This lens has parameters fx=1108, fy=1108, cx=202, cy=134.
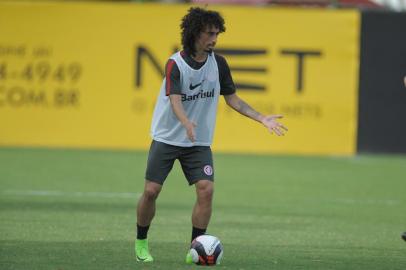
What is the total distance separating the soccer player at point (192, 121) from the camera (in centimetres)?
945

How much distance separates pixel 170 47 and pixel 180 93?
14214 mm

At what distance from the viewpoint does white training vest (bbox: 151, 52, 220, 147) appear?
31.2 feet

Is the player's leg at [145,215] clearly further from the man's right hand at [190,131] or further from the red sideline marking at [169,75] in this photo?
the red sideline marking at [169,75]

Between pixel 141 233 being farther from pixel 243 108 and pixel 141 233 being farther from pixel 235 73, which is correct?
pixel 235 73

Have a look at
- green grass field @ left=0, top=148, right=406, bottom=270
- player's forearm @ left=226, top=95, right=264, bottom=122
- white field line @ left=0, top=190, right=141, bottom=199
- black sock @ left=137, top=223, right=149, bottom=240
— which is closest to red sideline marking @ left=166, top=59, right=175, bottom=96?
player's forearm @ left=226, top=95, right=264, bottom=122

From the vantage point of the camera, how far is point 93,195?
15.8 metres

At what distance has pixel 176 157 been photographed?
31.7ft

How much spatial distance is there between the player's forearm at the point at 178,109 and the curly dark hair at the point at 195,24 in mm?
480

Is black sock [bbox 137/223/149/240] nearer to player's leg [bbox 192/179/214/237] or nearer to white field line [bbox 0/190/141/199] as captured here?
player's leg [bbox 192/179/214/237]

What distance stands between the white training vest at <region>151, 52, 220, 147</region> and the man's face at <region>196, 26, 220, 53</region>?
210 mm

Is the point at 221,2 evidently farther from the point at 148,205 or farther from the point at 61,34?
the point at 148,205

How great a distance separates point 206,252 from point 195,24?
1931 mm

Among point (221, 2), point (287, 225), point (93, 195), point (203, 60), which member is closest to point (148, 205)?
point (203, 60)

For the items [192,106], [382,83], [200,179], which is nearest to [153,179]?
[200,179]
